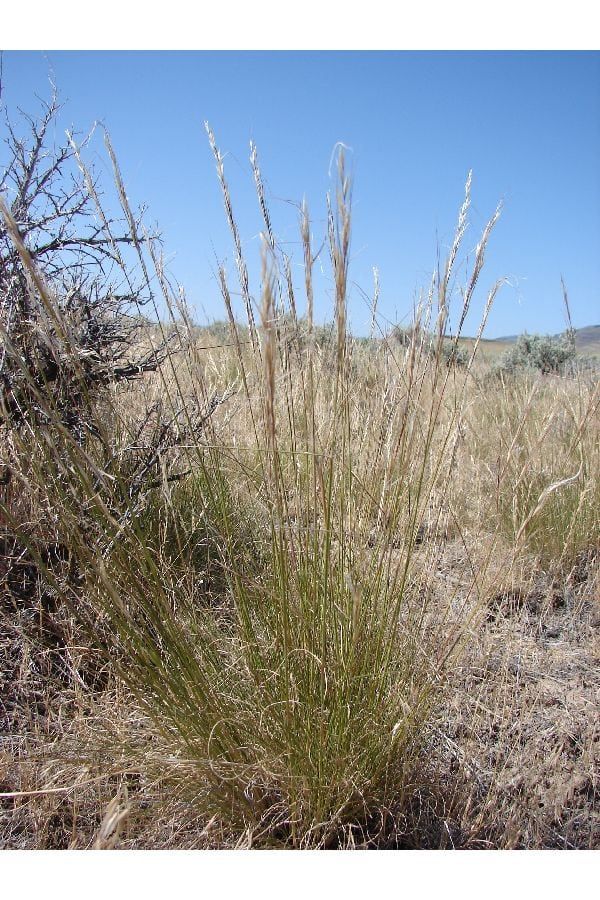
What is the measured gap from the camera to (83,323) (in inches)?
81.4

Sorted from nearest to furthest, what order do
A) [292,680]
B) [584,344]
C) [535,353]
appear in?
[292,680] → [535,353] → [584,344]

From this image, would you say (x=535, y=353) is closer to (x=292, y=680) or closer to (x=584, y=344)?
(x=292, y=680)

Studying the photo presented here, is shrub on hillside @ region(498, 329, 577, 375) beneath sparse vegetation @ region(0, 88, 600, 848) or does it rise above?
above

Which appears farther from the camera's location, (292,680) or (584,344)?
(584,344)

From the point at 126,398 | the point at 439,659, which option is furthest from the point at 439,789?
the point at 126,398

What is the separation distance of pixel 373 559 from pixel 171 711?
56 cm

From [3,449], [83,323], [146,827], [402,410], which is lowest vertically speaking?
[146,827]

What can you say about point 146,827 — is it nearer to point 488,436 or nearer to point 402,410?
point 402,410

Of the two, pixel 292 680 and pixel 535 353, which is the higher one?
pixel 535 353

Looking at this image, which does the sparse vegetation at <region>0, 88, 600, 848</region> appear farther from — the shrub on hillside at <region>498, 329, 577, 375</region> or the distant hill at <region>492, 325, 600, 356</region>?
the shrub on hillside at <region>498, 329, 577, 375</region>

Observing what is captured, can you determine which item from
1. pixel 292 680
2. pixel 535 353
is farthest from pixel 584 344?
pixel 292 680

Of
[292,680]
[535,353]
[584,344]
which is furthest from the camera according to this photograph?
[584,344]

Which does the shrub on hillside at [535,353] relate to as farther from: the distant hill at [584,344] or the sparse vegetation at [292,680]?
the sparse vegetation at [292,680]

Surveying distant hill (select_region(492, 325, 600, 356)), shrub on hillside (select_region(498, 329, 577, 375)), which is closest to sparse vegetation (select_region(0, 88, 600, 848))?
distant hill (select_region(492, 325, 600, 356))
